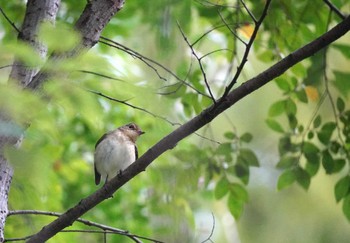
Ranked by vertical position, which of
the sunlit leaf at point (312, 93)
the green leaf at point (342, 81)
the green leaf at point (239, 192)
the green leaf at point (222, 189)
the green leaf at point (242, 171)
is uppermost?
the sunlit leaf at point (312, 93)

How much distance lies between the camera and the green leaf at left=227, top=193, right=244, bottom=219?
4201 millimetres

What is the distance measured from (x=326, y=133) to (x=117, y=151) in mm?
1273

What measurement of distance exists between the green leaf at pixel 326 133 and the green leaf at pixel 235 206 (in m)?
0.63

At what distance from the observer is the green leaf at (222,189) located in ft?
14.2

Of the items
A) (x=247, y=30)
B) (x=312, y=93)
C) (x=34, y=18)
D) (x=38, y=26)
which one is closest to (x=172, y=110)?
(x=38, y=26)

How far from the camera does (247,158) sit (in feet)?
14.6

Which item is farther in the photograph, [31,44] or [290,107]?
[290,107]

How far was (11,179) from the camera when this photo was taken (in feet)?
8.85

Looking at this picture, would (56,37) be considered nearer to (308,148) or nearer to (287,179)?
(287,179)

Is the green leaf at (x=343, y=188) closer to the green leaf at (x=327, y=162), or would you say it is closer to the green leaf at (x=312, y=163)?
the green leaf at (x=327, y=162)

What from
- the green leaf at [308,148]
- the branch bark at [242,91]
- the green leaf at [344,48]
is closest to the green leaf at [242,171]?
the green leaf at [308,148]

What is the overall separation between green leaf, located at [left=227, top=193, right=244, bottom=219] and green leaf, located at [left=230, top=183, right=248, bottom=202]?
0.06ft

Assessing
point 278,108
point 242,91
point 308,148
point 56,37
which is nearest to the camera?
point 56,37

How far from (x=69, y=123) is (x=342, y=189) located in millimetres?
4024
